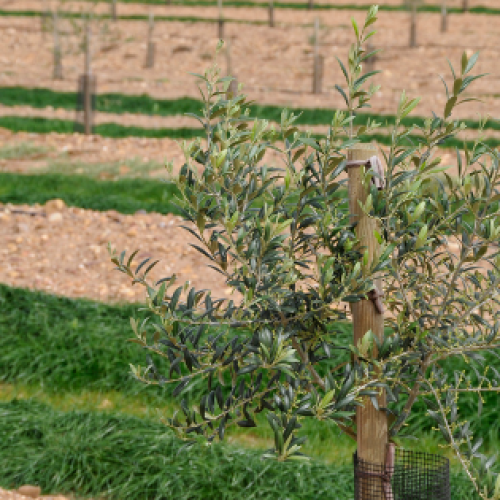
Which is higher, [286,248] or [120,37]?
[120,37]

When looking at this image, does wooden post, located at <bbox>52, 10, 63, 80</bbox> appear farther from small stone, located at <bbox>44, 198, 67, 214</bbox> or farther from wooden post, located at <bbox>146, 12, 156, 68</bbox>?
small stone, located at <bbox>44, 198, 67, 214</bbox>

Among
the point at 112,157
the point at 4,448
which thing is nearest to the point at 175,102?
the point at 112,157

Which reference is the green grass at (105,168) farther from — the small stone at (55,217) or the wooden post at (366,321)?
the wooden post at (366,321)

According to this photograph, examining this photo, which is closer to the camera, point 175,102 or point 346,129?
point 346,129

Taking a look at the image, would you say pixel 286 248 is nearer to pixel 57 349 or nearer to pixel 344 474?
pixel 344 474

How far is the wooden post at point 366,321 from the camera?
7.87 ft

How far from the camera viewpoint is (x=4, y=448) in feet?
13.5

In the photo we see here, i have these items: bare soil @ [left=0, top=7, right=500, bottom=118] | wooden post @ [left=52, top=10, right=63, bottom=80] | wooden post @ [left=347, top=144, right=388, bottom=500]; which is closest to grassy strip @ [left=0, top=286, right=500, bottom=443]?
wooden post @ [left=347, top=144, right=388, bottom=500]

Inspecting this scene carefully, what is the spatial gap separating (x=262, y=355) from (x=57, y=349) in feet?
11.5

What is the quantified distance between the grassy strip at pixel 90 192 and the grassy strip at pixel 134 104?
4282 mm

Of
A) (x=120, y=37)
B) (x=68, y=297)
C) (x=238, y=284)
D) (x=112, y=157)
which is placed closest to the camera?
(x=238, y=284)

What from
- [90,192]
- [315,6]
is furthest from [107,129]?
[315,6]

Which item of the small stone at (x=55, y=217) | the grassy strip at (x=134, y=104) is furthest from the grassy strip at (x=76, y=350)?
the grassy strip at (x=134, y=104)

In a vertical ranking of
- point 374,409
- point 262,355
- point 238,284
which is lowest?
point 374,409
